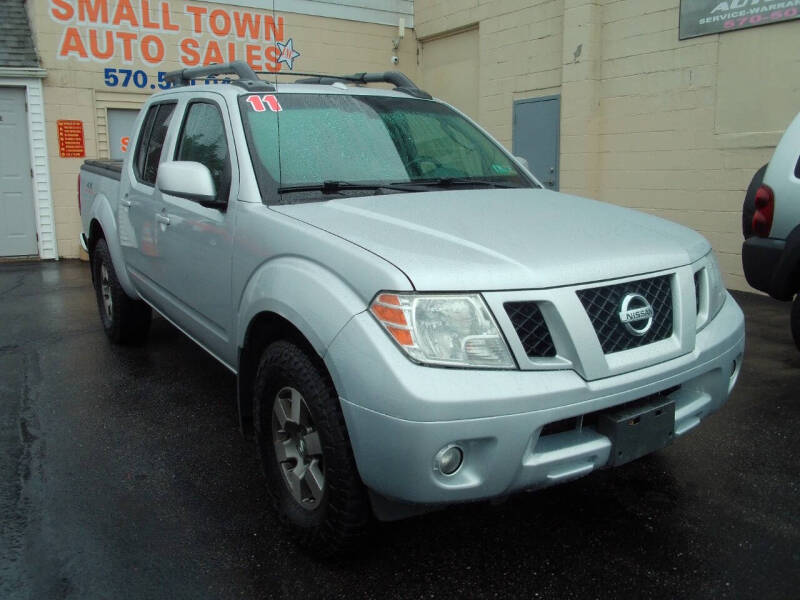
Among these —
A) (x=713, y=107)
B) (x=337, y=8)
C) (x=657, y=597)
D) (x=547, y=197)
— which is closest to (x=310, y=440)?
(x=657, y=597)

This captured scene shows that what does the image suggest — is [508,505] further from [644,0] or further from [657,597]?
[644,0]

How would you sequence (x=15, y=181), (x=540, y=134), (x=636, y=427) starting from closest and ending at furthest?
(x=636, y=427)
(x=540, y=134)
(x=15, y=181)

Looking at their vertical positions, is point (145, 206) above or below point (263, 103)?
below

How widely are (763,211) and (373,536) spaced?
364 cm

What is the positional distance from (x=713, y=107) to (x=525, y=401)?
6.99 m

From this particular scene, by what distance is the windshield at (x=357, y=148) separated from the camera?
125 inches

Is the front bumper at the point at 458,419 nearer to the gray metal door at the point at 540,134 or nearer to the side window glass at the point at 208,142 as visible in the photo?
the side window glass at the point at 208,142

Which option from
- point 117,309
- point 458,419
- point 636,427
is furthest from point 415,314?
point 117,309

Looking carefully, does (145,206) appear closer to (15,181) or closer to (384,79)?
(384,79)

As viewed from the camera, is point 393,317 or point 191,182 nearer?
point 393,317

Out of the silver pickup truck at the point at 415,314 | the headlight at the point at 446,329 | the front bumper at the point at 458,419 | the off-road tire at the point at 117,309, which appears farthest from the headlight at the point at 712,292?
the off-road tire at the point at 117,309

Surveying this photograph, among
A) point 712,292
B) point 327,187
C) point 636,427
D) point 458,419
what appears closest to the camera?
point 458,419

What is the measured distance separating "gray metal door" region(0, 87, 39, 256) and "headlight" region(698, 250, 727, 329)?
411 inches

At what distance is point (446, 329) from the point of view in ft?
7.18
